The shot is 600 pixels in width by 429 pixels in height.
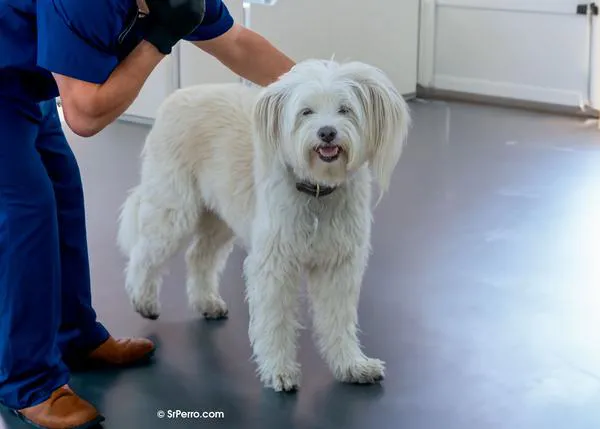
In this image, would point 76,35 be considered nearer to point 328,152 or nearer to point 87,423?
point 328,152

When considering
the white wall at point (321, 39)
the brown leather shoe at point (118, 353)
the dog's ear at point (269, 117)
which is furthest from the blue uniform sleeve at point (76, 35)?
the white wall at point (321, 39)

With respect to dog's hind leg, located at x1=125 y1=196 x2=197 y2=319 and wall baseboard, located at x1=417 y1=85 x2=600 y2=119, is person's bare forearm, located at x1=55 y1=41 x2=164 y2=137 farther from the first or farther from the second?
wall baseboard, located at x1=417 y1=85 x2=600 y2=119

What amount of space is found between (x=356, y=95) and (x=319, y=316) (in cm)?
62

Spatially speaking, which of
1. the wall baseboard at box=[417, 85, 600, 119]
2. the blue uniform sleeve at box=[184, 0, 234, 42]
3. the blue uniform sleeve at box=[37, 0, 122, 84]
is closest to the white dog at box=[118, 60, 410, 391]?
the blue uniform sleeve at box=[184, 0, 234, 42]

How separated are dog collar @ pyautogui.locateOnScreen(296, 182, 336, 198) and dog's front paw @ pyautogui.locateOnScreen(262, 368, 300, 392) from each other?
1.51 ft

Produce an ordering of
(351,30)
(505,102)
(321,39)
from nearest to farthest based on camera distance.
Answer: (321,39) → (351,30) → (505,102)

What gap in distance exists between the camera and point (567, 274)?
3430mm

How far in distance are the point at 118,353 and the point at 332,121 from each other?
0.89 metres

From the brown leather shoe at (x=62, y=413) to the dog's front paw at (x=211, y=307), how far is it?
0.70 m

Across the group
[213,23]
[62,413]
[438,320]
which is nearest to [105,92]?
[213,23]

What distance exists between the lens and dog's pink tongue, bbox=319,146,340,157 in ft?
7.76

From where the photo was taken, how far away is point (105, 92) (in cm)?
209

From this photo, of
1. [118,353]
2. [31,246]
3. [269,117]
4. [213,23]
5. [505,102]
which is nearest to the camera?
[31,246]

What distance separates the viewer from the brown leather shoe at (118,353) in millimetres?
2750
